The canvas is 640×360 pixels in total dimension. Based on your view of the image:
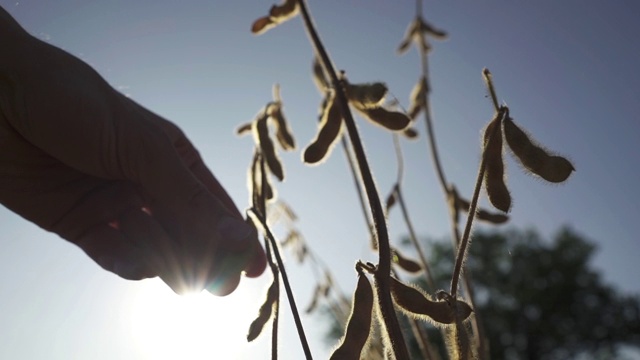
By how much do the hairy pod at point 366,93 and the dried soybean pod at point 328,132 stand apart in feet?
0.11

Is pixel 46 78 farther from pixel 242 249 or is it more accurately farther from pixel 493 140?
pixel 493 140

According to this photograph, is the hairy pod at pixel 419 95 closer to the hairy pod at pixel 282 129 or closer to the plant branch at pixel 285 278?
the hairy pod at pixel 282 129

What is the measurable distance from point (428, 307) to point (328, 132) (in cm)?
29

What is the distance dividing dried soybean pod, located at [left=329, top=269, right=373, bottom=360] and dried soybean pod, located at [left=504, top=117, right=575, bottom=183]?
0.24 m

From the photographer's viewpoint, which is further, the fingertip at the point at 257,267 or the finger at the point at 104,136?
the fingertip at the point at 257,267

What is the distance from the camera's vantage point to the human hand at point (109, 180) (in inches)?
46.9

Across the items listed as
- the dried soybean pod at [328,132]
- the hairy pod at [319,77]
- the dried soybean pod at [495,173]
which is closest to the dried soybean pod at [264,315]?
the dried soybean pod at [328,132]

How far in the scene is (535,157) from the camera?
771mm

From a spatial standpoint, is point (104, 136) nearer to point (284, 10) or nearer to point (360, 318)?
point (284, 10)

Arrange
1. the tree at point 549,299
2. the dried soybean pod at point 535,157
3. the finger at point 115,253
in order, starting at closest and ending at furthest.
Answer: the dried soybean pod at point 535,157, the finger at point 115,253, the tree at point 549,299

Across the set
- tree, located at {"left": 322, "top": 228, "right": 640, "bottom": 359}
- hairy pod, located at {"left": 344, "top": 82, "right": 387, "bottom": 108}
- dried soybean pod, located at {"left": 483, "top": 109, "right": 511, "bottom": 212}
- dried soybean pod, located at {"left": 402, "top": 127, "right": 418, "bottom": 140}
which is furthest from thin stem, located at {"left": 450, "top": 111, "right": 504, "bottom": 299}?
tree, located at {"left": 322, "top": 228, "right": 640, "bottom": 359}

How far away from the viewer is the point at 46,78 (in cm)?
118

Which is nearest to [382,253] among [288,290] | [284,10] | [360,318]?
[360,318]

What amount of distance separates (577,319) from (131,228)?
26.9m
